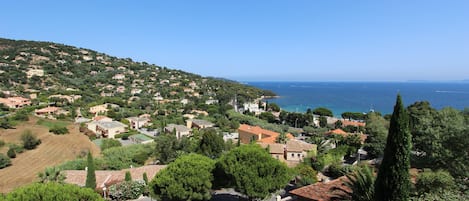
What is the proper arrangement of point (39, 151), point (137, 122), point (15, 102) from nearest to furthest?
point (39, 151), point (137, 122), point (15, 102)

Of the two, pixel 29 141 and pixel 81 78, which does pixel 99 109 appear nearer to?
pixel 29 141

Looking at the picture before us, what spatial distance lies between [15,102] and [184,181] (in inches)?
2031

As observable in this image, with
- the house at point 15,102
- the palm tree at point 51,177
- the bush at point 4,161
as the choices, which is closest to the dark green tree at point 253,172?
the palm tree at point 51,177

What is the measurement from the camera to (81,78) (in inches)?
3292

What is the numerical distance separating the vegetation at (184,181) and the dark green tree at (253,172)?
3.53ft

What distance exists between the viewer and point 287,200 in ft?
41.7

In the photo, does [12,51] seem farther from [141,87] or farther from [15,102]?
[15,102]

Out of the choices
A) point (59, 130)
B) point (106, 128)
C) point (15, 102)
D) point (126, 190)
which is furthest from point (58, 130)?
point (126, 190)

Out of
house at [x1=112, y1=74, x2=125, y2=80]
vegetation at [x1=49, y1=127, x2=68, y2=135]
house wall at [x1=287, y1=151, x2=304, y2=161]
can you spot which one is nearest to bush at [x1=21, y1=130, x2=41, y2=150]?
vegetation at [x1=49, y1=127, x2=68, y2=135]

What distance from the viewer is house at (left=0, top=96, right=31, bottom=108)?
47828mm

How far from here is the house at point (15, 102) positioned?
4783 cm

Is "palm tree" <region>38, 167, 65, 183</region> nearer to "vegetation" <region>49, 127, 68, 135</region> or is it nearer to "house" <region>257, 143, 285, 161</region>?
"house" <region>257, 143, 285, 161</region>

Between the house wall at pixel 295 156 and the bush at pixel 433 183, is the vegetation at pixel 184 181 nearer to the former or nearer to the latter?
the bush at pixel 433 183

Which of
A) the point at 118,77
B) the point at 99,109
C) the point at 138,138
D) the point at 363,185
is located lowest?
the point at 138,138
